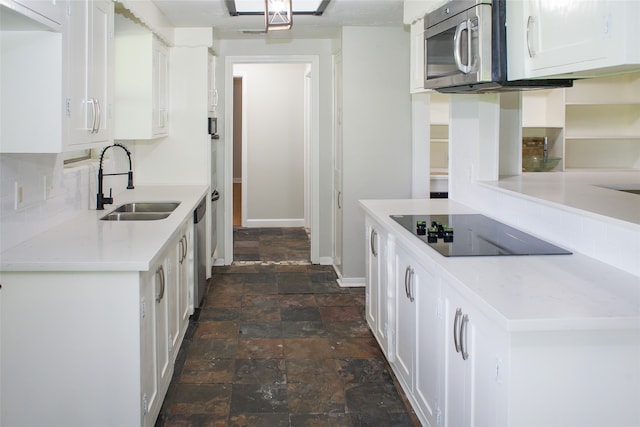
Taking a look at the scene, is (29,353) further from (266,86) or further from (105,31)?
(266,86)

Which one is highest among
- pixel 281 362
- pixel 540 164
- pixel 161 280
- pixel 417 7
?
pixel 417 7

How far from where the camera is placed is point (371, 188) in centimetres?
555

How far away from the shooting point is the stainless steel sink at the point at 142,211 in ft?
12.7

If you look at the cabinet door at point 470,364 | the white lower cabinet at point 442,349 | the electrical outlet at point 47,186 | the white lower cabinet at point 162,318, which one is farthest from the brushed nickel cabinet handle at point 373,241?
the electrical outlet at point 47,186

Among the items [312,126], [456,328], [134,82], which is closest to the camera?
[456,328]

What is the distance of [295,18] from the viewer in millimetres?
4992

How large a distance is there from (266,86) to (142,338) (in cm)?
640

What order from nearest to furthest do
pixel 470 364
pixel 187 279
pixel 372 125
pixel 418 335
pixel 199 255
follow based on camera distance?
pixel 470 364
pixel 418 335
pixel 187 279
pixel 199 255
pixel 372 125

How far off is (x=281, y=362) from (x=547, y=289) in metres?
2.10

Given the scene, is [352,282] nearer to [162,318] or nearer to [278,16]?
[162,318]

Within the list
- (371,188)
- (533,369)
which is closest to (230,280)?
(371,188)

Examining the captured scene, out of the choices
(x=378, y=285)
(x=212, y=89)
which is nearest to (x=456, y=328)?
(x=378, y=285)

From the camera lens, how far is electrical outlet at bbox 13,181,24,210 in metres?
2.67

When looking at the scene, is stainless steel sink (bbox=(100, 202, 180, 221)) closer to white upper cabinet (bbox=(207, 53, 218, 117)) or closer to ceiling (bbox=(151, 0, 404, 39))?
ceiling (bbox=(151, 0, 404, 39))
